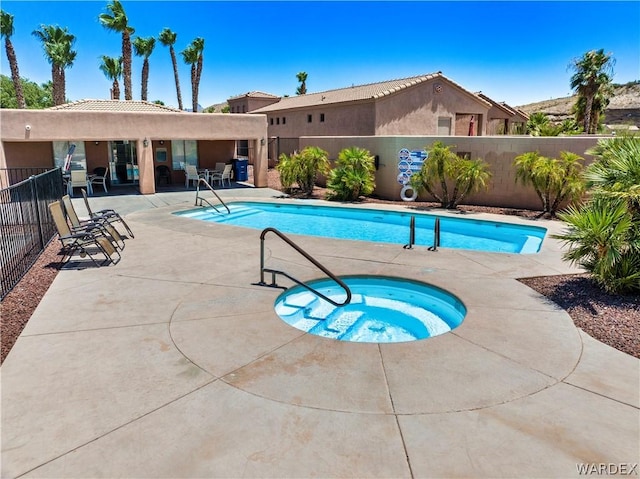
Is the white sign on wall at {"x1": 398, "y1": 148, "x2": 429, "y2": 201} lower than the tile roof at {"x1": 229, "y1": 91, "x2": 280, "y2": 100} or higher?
lower

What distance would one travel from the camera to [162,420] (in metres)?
4.26

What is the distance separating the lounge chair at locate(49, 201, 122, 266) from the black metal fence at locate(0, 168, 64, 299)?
0.61m

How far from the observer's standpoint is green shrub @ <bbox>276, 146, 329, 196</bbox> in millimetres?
20078

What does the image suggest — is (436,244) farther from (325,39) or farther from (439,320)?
(325,39)

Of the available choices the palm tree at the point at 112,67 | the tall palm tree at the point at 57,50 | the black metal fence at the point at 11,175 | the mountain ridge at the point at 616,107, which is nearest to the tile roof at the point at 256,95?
the tall palm tree at the point at 57,50

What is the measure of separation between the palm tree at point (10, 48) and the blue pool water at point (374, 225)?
33258 millimetres

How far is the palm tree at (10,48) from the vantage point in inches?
1538

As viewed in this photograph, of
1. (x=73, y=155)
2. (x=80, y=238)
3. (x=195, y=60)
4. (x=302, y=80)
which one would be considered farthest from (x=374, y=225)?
(x=302, y=80)

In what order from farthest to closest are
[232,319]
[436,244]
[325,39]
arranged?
[325,39], [436,244], [232,319]

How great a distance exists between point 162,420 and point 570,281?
743cm

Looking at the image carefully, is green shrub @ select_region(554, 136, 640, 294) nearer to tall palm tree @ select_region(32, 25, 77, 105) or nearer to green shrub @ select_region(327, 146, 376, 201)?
green shrub @ select_region(327, 146, 376, 201)

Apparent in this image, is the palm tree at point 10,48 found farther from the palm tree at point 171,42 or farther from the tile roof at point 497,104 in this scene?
the tile roof at point 497,104

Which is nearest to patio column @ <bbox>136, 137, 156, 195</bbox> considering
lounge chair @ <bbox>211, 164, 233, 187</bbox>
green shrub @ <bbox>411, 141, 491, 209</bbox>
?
lounge chair @ <bbox>211, 164, 233, 187</bbox>

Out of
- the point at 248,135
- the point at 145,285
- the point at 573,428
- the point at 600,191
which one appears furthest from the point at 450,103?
the point at 573,428
